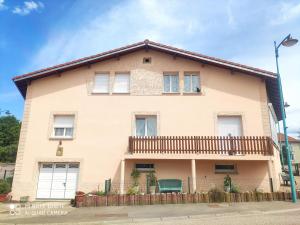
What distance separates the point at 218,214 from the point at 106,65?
1101 centimetres

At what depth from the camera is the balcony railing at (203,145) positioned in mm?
13698

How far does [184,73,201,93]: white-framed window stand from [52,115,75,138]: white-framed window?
22.4ft

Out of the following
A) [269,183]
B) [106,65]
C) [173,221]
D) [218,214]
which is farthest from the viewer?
[106,65]

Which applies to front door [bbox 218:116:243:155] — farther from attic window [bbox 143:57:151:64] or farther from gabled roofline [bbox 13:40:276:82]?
attic window [bbox 143:57:151:64]

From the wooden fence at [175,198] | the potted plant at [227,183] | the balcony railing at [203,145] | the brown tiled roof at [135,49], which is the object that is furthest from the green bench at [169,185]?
the brown tiled roof at [135,49]

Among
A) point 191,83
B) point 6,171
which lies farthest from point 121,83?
point 6,171

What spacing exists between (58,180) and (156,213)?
7159 mm

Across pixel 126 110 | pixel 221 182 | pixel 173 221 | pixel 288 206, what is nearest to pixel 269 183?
pixel 221 182

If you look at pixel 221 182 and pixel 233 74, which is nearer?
pixel 221 182

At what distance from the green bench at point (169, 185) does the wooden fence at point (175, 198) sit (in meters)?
1.75

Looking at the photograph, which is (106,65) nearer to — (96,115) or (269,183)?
(96,115)

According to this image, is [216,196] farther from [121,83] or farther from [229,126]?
[121,83]

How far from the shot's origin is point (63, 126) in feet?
51.4

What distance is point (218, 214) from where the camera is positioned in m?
9.19
